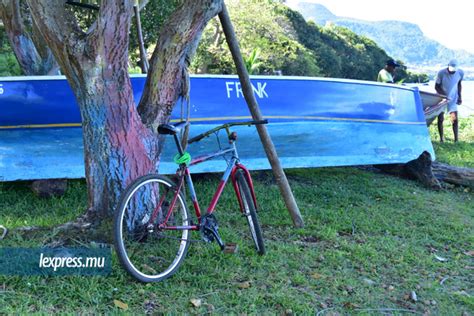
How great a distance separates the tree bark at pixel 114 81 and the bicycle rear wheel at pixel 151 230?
8.4 inches

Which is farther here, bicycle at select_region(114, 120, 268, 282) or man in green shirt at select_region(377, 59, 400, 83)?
man in green shirt at select_region(377, 59, 400, 83)

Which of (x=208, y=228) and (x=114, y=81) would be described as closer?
(x=208, y=228)

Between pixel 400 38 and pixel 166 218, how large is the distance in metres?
120

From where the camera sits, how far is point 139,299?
3275 mm

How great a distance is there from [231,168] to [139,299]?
4.30 feet

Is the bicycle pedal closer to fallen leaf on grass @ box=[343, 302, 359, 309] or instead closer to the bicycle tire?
the bicycle tire

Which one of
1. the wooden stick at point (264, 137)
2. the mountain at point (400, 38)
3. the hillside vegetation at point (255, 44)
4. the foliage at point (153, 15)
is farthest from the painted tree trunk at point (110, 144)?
the mountain at point (400, 38)

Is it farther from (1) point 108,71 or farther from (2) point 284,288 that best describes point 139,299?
(1) point 108,71

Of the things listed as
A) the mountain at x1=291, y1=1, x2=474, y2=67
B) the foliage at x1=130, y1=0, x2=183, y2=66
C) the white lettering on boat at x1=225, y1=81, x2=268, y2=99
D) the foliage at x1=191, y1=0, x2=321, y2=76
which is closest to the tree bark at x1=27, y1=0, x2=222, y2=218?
the white lettering on boat at x1=225, y1=81, x2=268, y2=99

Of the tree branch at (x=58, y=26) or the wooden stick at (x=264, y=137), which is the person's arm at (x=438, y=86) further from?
the tree branch at (x=58, y=26)

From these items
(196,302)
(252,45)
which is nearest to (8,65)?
(196,302)

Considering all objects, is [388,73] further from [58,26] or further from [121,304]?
[121,304]

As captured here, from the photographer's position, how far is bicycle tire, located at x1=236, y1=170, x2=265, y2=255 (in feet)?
13.5

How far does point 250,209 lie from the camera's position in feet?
13.6
